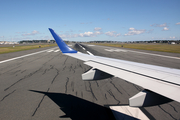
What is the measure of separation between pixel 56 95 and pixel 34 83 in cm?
212

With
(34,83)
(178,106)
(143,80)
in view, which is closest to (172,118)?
(178,106)

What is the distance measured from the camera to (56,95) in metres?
4.50

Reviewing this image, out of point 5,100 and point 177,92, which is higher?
point 177,92

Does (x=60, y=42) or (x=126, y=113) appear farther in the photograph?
(x=60, y=42)

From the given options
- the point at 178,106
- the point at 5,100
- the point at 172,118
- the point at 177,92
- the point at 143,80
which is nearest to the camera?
the point at 177,92

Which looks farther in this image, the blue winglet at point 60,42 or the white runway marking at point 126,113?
the blue winglet at point 60,42

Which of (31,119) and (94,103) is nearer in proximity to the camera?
(31,119)

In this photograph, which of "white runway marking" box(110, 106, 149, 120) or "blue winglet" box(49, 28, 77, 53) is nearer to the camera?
"white runway marking" box(110, 106, 149, 120)

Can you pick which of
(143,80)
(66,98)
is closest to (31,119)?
(66,98)

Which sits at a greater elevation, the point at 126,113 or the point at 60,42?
the point at 60,42

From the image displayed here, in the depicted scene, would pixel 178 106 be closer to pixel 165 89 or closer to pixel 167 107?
pixel 167 107

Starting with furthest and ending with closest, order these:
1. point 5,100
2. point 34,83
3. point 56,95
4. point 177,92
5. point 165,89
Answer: point 34,83 → point 56,95 → point 5,100 → point 165,89 → point 177,92

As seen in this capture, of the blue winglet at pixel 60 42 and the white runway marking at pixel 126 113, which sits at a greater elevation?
the blue winglet at pixel 60 42

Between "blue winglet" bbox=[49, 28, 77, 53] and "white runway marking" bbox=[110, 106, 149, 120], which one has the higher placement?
"blue winglet" bbox=[49, 28, 77, 53]
